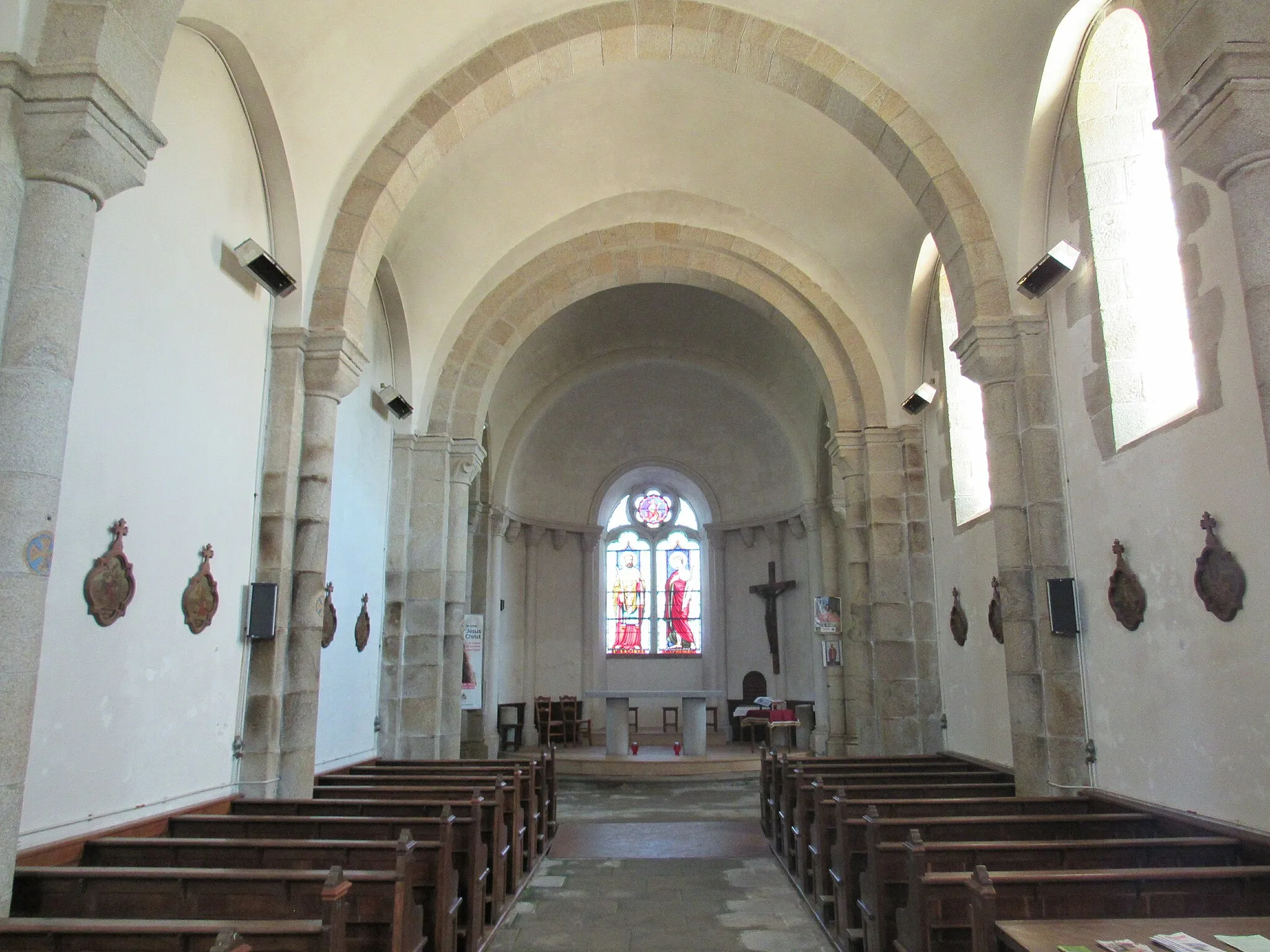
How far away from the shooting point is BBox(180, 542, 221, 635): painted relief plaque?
5992 mm

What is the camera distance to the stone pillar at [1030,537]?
6527 mm

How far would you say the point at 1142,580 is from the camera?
5.78 m

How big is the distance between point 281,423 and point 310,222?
1.69 metres

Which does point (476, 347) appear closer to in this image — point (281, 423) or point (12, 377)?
point (281, 423)

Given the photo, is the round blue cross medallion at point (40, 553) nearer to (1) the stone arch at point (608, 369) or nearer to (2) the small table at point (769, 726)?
(2) the small table at point (769, 726)

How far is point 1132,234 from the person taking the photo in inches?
245

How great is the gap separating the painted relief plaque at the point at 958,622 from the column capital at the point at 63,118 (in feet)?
27.2

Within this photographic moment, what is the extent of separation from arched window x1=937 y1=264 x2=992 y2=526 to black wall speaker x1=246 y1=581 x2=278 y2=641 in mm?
6570

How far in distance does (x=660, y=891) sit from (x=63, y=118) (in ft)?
20.9

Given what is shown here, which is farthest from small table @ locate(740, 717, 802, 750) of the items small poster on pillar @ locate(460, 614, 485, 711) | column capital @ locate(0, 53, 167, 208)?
column capital @ locate(0, 53, 167, 208)

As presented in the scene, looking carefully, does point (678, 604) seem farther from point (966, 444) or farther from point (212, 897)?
point (212, 897)

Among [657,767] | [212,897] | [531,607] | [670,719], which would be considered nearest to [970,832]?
[212,897]

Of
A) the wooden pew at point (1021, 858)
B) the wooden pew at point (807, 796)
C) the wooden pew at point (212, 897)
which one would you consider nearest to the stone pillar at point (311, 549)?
the wooden pew at point (212, 897)

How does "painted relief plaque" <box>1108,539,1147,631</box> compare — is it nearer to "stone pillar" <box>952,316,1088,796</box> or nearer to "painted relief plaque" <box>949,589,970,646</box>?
"stone pillar" <box>952,316,1088,796</box>
